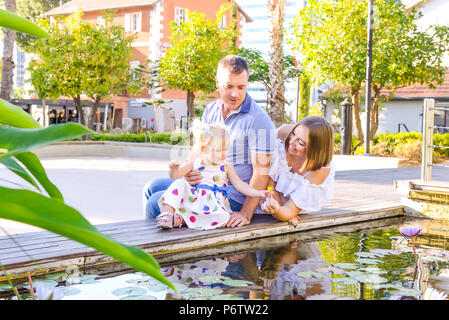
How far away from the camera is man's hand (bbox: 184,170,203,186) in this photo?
158 inches

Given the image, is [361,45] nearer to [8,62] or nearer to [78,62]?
[78,62]

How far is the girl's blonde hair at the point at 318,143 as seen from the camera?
4.13 m

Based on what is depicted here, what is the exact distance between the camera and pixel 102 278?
3.24 meters

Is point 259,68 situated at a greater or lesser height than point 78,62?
lesser

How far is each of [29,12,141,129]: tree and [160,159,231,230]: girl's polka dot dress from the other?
54.5 ft

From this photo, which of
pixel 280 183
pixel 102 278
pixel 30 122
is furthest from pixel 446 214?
pixel 30 122

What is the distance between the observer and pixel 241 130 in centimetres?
409

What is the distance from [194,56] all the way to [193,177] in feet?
60.5

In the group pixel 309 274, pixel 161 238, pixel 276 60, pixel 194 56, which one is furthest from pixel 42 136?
pixel 194 56

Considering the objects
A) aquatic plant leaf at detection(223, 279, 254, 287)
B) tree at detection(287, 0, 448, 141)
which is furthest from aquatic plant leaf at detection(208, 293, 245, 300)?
tree at detection(287, 0, 448, 141)

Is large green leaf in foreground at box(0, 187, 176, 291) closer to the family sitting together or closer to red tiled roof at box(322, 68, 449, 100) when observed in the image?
the family sitting together

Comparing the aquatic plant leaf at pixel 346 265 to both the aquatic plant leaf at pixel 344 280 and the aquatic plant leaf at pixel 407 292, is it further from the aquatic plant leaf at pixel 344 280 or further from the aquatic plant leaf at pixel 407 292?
the aquatic plant leaf at pixel 407 292
